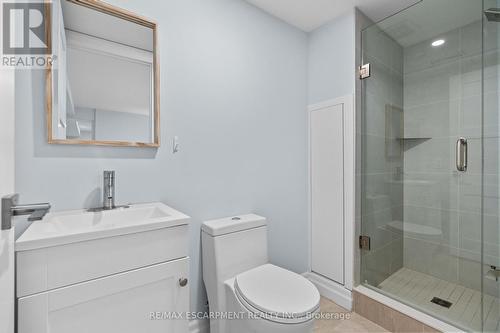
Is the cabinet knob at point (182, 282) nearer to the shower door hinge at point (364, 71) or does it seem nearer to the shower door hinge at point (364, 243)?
the shower door hinge at point (364, 243)

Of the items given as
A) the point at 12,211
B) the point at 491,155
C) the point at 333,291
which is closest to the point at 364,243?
the point at 333,291

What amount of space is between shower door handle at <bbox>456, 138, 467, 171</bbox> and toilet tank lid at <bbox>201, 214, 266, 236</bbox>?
138 centimetres

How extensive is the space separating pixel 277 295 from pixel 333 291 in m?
0.98

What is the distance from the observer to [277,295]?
120 cm

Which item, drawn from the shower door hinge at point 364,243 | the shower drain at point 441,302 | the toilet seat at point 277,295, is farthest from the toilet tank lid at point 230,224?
the shower drain at point 441,302

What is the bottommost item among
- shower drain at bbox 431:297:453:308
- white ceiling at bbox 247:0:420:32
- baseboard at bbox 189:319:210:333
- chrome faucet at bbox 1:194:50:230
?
baseboard at bbox 189:319:210:333

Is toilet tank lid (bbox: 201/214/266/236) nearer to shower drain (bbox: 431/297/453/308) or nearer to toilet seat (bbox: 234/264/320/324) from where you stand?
toilet seat (bbox: 234/264/320/324)

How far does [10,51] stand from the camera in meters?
1.01

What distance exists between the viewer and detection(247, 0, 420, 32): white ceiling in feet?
5.81

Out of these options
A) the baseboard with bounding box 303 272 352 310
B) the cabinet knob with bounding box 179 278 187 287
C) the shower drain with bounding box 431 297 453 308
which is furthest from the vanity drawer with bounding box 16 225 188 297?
the shower drain with bounding box 431 297 453 308

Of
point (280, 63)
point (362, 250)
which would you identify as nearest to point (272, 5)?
point (280, 63)

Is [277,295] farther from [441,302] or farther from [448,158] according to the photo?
[448,158]

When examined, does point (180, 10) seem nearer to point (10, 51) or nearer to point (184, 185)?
point (10, 51)

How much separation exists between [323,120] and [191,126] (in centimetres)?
113
